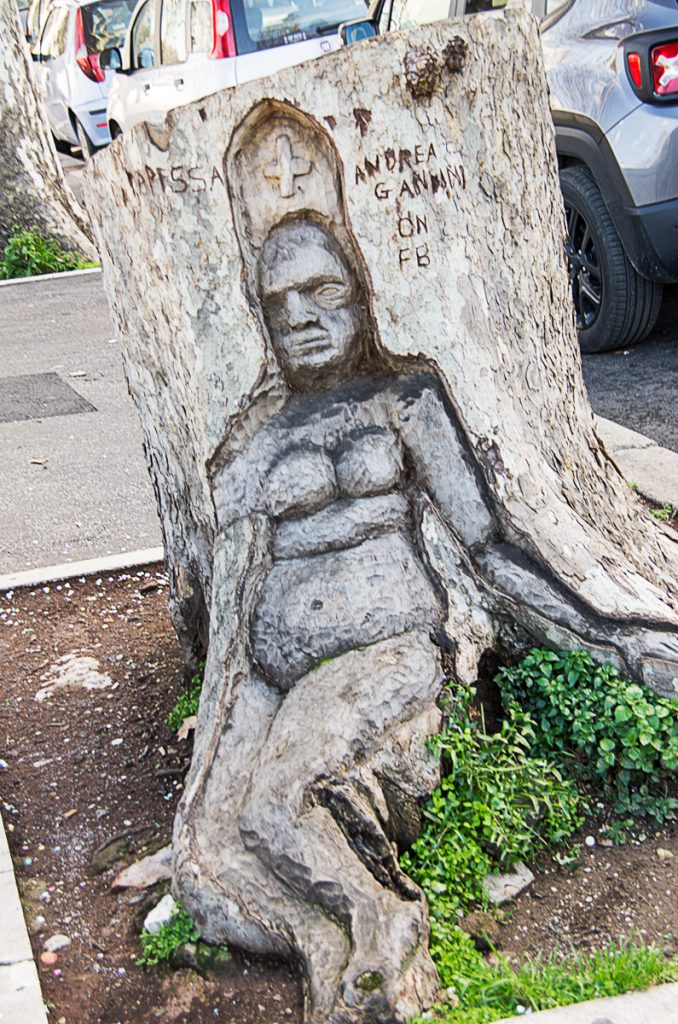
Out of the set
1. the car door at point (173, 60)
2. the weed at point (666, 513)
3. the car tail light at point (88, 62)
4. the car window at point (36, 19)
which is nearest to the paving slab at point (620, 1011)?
the weed at point (666, 513)

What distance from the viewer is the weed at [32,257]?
1020cm

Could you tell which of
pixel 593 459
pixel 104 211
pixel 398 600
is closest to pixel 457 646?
pixel 398 600

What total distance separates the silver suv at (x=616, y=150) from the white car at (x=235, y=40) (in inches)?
133

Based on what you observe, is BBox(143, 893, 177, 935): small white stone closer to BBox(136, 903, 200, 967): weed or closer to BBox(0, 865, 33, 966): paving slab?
BBox(136, 903, 200, 967): weed

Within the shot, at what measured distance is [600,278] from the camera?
6363 millimetres

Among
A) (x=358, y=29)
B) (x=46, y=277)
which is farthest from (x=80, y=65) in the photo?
(x=358, y=29)

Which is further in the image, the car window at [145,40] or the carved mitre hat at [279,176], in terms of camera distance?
the car window at [145,40]

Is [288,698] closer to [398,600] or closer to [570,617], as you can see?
[398,600]

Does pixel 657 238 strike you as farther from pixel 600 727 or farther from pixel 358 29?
pixel 600 727

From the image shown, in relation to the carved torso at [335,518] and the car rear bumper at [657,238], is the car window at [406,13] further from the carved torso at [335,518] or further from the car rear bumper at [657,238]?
the carved torso at [335,518]

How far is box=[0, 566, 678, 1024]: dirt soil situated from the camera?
254 cm

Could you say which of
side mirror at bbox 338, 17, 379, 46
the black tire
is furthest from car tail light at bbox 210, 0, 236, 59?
the black tire

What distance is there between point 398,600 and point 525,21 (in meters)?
1.51

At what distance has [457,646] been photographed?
2.99 meters
